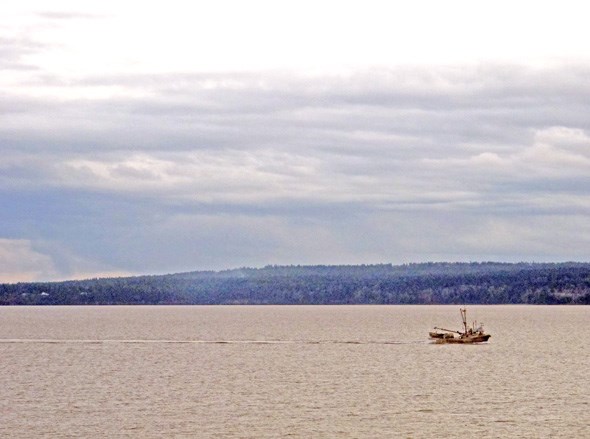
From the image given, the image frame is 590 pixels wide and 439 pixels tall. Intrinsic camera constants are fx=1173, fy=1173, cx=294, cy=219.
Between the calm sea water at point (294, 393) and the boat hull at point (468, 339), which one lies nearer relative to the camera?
the calm sea water at point (294, 393)

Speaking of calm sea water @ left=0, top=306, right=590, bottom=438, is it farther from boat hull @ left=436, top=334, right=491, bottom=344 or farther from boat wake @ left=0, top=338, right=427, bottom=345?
boat wake @ left=0, top=338, right=427, bottom=345

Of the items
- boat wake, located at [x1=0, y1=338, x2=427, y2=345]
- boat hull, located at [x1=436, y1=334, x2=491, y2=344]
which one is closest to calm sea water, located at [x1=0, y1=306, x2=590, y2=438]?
boat hull, located at [x1=436, y1=334, x2=491, y2=344]

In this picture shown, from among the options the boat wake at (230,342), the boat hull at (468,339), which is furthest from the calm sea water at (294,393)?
the boat wake at (230,342)

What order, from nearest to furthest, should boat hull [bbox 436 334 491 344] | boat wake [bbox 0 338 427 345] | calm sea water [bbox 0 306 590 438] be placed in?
1. calm sea water [bbox 0 306 590 438]
2. boat hull [bbox 436 334 491 344]
3. boat wake [bbox 0 338 427 345]

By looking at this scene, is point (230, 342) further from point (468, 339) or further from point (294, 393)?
point (294, 393)

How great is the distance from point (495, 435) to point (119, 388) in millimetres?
40332

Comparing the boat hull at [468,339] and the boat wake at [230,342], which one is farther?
the boat wake at [230,342]

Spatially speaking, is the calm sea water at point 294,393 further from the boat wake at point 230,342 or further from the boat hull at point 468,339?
the boat wake at point 230,342

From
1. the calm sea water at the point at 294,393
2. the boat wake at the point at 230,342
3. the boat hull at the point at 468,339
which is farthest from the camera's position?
the boat wake at the point at 230,342

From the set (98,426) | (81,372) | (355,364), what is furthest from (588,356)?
(98,426)

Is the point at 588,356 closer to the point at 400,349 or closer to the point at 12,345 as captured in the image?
the point at 400,349

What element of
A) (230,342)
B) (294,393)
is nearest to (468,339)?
(230,342)

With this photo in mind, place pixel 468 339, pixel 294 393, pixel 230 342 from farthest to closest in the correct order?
pixel 230 342 < pixel 468 339 < pixel 294 393

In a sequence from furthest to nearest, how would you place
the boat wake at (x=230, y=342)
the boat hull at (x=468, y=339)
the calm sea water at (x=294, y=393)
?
the boat wake at (x=230, y=342) < the boat hull at (x=468, y=339) < the calm sea water at (x=294, y=393)
